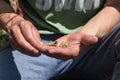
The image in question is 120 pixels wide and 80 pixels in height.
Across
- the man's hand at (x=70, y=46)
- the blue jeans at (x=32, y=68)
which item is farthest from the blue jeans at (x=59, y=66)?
the man's hand at (x=70, y=46)

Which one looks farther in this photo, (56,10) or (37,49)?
(56,10)

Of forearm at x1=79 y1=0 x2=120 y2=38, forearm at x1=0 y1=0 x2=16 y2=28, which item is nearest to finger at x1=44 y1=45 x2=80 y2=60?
forearm at x1=79 y1=0 x2=120 y2=38

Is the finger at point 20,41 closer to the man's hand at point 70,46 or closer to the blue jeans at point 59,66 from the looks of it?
the man's hand at point 70,46

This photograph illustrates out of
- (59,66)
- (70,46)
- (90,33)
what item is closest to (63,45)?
(70,46)

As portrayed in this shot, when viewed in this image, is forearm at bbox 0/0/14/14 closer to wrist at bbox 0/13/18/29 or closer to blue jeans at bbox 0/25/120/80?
wrist at bbox 0/13/18/29

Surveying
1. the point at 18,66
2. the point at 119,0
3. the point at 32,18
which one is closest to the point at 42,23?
the point at 32,18

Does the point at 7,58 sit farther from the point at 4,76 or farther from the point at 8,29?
the point at 8,29

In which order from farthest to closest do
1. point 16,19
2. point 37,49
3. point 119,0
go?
1. point 119,0
2. point 16,19
3. point 37,49
